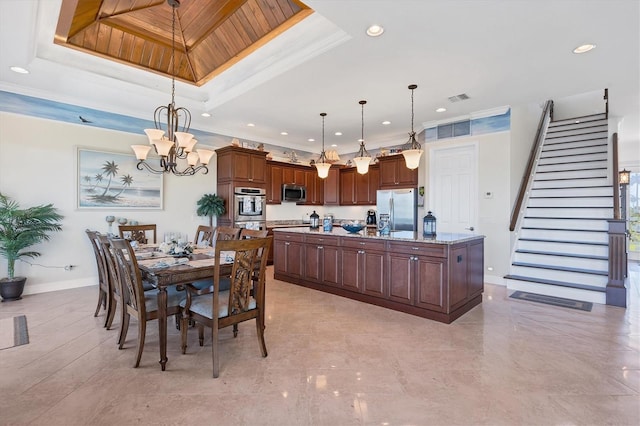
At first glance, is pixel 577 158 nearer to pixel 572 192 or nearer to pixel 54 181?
pixel 572 192

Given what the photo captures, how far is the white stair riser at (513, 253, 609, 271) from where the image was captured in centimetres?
440

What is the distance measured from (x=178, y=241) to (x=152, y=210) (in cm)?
249

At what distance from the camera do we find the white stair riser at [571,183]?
5.47 metres

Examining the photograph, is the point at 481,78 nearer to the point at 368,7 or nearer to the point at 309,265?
the point at 368,7

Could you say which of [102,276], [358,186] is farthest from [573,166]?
[102,276]

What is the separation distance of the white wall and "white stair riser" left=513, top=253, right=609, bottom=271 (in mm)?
6543

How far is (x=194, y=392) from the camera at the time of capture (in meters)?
2.13

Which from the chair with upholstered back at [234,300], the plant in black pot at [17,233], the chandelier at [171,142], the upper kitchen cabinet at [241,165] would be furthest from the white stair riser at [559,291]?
the plant in black pot at [17,233]

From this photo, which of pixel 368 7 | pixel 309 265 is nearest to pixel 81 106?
pixel 309 265

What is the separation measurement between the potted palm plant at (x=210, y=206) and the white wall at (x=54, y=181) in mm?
1105

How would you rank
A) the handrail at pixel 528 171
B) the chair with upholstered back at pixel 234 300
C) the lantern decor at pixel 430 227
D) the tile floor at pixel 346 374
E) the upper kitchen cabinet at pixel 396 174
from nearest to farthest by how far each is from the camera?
the tile floor at pixel 346 374 < the chair with upholstered back at pixel 234 300 < the lantern decor at pixel 430 227 < the handrail at pixel 528 171 < the upper kitchen cabinet at pixel 396 174

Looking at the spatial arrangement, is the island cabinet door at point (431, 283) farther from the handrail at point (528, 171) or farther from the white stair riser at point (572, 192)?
the white stair riser at point (572, 192)

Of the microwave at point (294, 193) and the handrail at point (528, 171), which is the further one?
the microwave at point (294, 193)

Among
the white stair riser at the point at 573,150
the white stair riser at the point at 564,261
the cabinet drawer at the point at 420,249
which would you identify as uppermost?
the white stair riser at the point at 573,150
